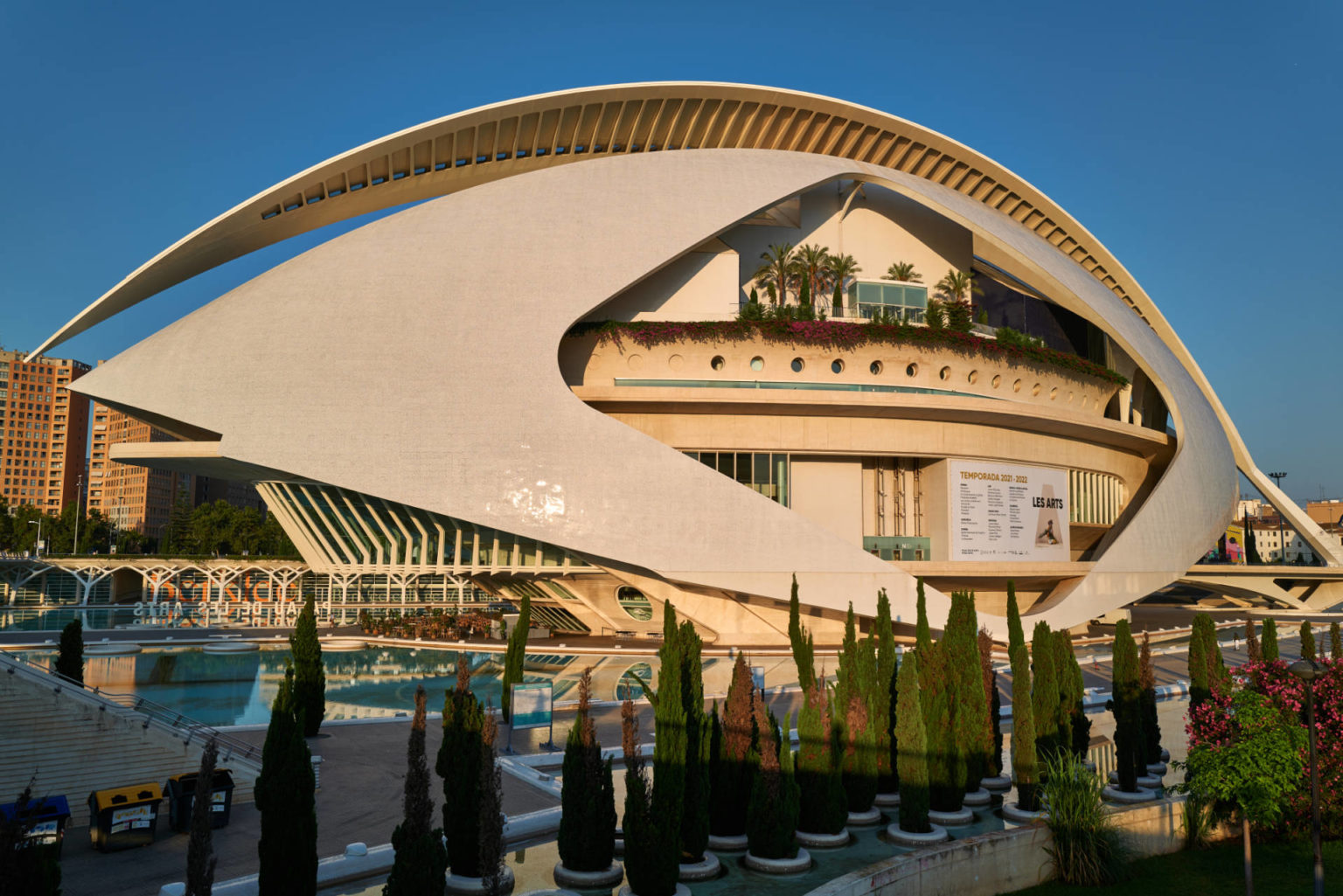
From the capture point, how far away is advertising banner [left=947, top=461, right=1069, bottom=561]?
92.3 feet

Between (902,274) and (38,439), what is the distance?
134 metres

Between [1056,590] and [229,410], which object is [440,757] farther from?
[1056,590]

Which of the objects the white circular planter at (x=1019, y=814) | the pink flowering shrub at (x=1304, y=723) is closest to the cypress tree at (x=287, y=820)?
the white circular planter at (x=1019, y=814)

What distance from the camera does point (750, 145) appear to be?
3466cm

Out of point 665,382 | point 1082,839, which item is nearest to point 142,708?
point 1082,839

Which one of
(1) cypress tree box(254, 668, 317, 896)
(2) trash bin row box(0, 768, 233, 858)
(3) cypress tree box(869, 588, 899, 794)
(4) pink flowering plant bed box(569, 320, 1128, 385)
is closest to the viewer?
(1) cypress tree box(254, 668, 317, 896)

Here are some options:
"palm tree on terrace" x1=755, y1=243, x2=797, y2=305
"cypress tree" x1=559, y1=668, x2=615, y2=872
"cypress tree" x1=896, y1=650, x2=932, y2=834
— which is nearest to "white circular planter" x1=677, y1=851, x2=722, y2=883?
"cypress tree" x1=559, y1=668, x2=615, y2=872

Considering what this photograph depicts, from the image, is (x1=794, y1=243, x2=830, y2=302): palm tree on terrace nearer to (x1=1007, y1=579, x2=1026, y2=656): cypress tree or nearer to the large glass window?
the large glass window

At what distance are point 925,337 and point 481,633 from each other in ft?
52.9

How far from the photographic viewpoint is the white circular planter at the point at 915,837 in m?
11.4

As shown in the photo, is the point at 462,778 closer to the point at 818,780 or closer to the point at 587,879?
the point at 587,879

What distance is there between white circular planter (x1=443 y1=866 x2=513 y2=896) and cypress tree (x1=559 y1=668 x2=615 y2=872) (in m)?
0.63

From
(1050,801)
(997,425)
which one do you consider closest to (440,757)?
(1050,801)

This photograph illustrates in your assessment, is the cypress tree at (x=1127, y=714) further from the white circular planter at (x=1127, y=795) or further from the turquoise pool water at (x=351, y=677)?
the turquoise pool water at (x=351, y=677)
